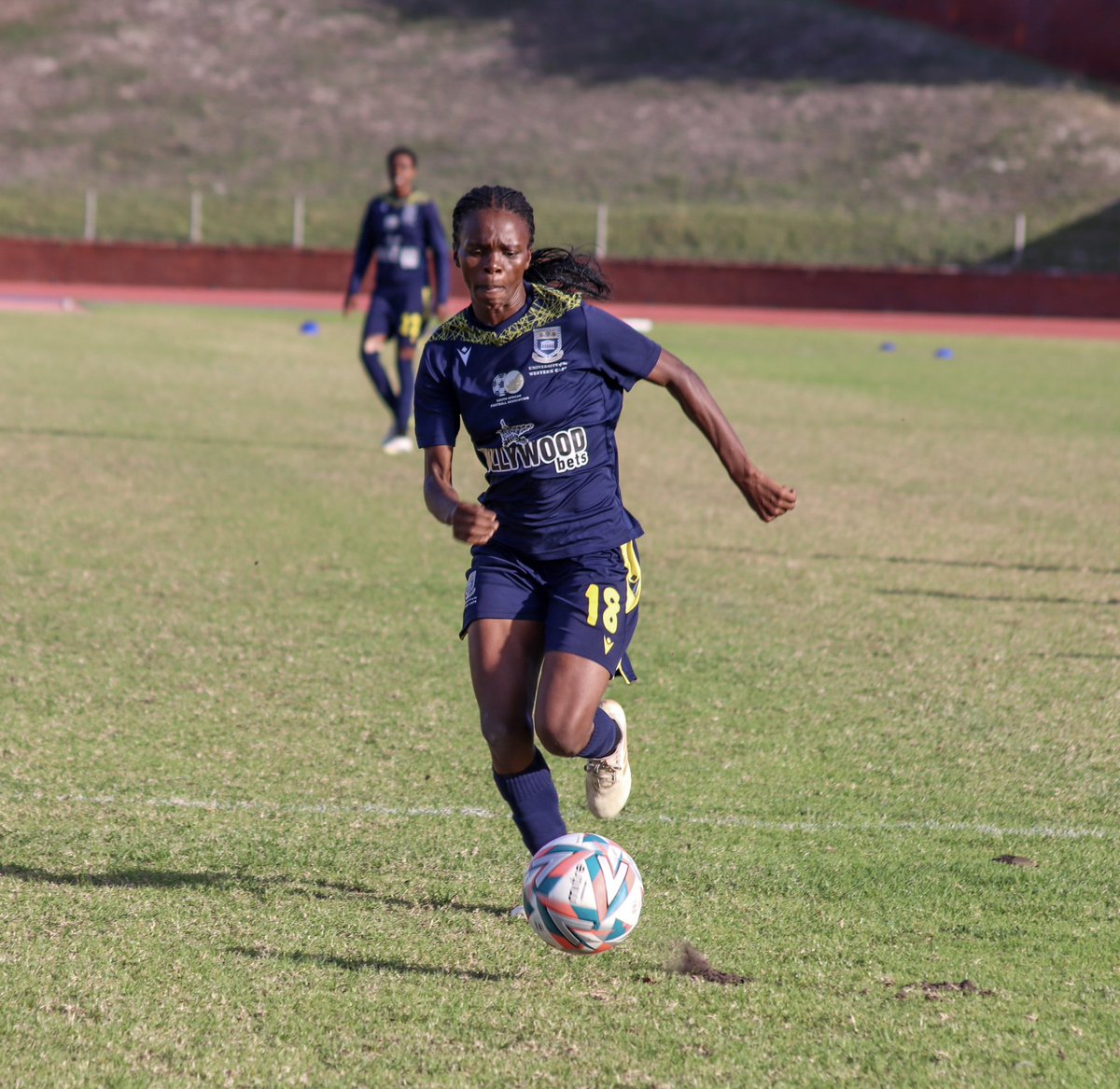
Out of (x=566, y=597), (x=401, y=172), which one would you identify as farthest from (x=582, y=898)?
(x=401, y=172)

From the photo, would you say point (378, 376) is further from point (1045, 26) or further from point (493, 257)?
point (1045, 26)

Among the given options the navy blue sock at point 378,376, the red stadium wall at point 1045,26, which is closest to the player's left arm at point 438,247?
the navy blue sock at point 378,376

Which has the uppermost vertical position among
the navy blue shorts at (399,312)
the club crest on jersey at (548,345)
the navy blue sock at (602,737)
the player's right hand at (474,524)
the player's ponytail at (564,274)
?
the player's ponytail at (564,274)

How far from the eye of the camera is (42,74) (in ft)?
192

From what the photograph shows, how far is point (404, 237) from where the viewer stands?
1346 centimetres

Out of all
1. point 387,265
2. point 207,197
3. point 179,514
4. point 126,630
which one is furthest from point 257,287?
point 126,630

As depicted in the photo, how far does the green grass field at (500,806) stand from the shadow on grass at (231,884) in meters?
0.02

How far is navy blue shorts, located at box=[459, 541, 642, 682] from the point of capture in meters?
4.64

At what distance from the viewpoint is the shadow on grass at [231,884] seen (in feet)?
14.9

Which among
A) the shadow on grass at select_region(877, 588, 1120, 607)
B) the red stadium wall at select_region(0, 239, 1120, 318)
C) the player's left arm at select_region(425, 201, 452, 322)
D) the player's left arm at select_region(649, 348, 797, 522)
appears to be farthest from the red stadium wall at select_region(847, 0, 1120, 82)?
the player's left arm at select_region(649, 348, 797, 522)

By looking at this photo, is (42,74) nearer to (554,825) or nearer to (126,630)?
(126,630)

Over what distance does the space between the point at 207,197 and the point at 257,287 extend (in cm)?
1280

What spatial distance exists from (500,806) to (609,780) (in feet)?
2.04

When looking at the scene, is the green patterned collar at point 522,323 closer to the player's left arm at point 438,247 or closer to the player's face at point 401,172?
the player's face at point 401,172
